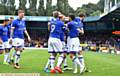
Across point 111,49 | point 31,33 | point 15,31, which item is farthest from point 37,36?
point 15,31

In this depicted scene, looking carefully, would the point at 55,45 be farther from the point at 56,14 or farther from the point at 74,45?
the point at 56,14

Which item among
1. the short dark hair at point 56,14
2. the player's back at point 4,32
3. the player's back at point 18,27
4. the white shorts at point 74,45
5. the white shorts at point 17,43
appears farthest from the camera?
the player's back at point 4,32

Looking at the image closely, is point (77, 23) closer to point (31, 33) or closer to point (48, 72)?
point (48, 72)

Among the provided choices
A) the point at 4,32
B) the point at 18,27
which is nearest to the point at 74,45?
the point at 18,27

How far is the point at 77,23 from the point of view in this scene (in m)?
14.9

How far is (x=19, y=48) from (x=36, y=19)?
55.6 m

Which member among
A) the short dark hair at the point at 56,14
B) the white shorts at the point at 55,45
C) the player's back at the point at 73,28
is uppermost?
the short dark hair at the point at 56,14

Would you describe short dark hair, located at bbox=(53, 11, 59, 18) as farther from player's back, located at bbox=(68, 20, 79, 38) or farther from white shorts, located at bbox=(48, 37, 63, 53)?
white shorts, located at bbox=(48, 37, 63, 53)

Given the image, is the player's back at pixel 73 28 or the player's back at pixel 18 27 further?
the player's back at pixel 18 27

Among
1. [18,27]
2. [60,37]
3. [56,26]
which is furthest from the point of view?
[18,27]

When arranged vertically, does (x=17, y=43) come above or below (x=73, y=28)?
below

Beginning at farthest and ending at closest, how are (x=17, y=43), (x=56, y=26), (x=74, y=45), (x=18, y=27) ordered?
(x=18, y=27)
(x=17, y=43)
(x=56, y=26)
(x=74, y=45)

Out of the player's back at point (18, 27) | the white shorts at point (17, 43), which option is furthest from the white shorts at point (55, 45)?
the player's back at point (18, 27)

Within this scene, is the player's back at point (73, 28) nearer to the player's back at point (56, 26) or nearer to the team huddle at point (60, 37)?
the team huddle at point (60, 37)
